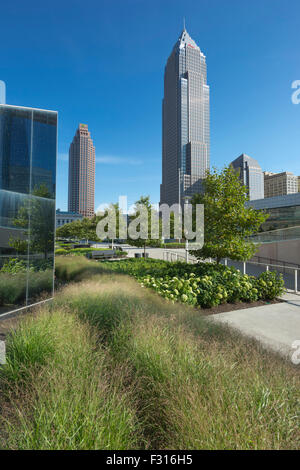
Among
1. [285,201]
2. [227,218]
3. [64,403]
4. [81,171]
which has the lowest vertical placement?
[64,403]

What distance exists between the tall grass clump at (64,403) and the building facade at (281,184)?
115848 mm

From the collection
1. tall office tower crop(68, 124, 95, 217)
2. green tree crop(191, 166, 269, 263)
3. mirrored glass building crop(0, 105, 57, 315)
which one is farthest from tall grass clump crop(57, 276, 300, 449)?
tall office tower crop(68, 124, 95, 217)

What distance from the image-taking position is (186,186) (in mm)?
105062

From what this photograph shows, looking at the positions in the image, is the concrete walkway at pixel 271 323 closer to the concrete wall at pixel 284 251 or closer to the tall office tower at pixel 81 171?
the concrete wall at pixel 284 251

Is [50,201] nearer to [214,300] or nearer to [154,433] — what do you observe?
[214,300]

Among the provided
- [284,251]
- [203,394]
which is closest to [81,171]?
[284,251]

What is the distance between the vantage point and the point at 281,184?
362 feet

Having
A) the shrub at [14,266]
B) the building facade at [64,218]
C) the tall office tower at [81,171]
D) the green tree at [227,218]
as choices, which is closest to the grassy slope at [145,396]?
the shrub at [14,266]

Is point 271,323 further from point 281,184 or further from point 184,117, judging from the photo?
point 184,117

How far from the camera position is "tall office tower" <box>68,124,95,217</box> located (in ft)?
595

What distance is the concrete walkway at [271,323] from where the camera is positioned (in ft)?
14.8

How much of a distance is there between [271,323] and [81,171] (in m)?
196

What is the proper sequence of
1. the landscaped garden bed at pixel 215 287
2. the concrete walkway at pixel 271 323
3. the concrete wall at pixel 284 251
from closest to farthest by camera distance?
the concrete walkway at pixel 271 323 < the landscaped garden bed at pixel 215 287 < the concrete wall at pixel 284 251

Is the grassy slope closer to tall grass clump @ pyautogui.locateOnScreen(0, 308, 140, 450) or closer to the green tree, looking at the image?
tall grass clump @ pyautogui.locateOnScreen(0, 308, 140, 450)
